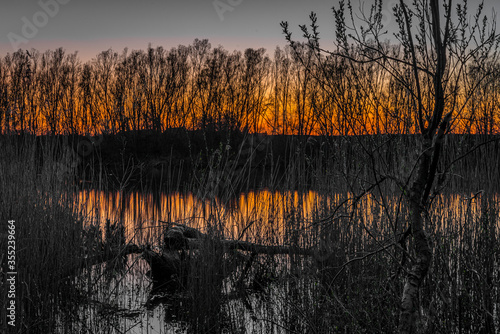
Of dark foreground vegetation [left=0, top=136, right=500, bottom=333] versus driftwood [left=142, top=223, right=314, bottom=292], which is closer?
dark foreground vegetation [left=0, top=136, right=500, bottom=333]

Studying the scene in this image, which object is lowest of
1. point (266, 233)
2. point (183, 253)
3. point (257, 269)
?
point (257, 269)

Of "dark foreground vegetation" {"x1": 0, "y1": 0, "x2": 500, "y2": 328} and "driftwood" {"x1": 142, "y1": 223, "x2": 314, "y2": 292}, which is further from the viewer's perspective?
"driftwood" {"x1": 142, "y1": 223, "x2": 314, "y2": 292}

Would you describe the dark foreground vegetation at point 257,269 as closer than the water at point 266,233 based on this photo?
Yes

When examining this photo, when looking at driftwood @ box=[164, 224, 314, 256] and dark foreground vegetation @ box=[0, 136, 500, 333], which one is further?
driftwood @ box=[164, 224, 314, 256]

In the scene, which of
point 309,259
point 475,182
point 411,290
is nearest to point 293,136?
point 309,259

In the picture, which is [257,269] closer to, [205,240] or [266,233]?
[266,233]

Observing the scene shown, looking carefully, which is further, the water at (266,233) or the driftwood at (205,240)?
the driftwood at (205,240)

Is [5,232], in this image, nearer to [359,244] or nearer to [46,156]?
[46,156]

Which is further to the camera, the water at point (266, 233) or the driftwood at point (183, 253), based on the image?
the driftwood at point (183, 253)

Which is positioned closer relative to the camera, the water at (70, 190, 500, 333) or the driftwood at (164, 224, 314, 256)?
the water at (70, 190, 500, 333)

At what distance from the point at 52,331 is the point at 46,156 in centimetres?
172

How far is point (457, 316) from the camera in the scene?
9.18 ft

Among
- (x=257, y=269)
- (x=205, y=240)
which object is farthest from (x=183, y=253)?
(x=257, y=269)

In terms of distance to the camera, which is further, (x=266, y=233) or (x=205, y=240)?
(x=266, y=233)
